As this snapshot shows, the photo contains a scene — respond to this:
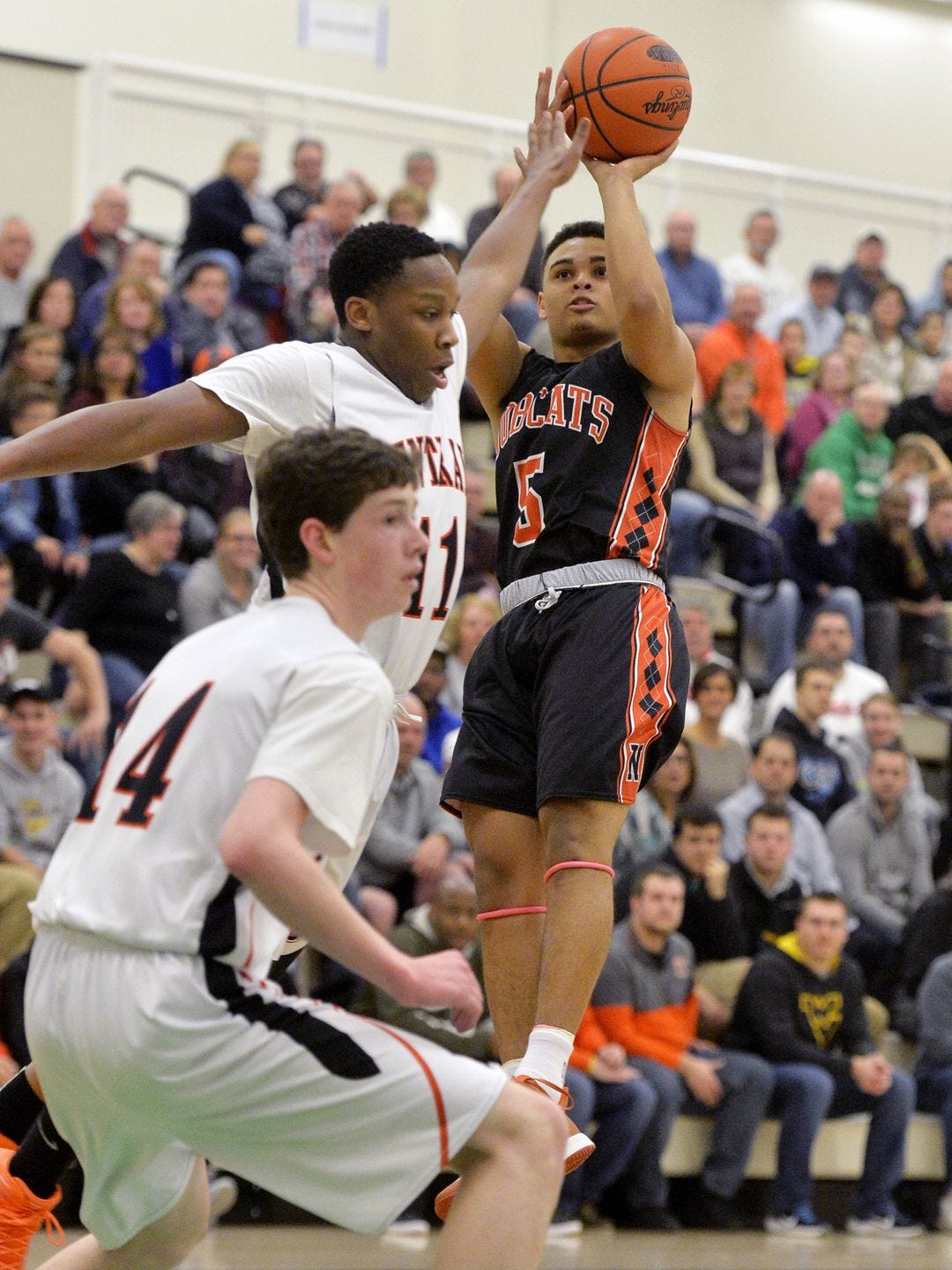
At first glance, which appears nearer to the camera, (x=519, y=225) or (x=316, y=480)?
(x=316, y=480)

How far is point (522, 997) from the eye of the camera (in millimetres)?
4863

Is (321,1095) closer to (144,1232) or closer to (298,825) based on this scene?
(298,825)

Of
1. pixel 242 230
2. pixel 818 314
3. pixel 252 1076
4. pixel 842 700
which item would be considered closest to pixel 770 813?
pixel 842 700

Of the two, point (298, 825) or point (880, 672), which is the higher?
point (298, 825)

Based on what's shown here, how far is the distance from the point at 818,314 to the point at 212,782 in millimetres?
13623

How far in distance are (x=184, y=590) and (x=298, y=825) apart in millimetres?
6608

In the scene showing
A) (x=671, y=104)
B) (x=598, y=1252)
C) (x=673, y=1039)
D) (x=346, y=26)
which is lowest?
(x=598, y=1252)

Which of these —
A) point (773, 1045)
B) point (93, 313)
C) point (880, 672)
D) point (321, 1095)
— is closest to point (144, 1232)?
point (321, 1095)

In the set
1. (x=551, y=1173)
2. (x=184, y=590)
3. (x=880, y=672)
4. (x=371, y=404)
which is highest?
(x=371, y=404)

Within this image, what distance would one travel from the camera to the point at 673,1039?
29.1 feet

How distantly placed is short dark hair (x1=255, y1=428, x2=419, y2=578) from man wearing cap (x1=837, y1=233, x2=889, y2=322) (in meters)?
13.8

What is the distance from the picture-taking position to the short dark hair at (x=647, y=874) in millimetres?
8859

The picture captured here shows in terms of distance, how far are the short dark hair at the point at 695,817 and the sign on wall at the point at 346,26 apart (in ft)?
33.9

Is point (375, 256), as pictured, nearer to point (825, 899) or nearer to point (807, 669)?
point (825, 899)
